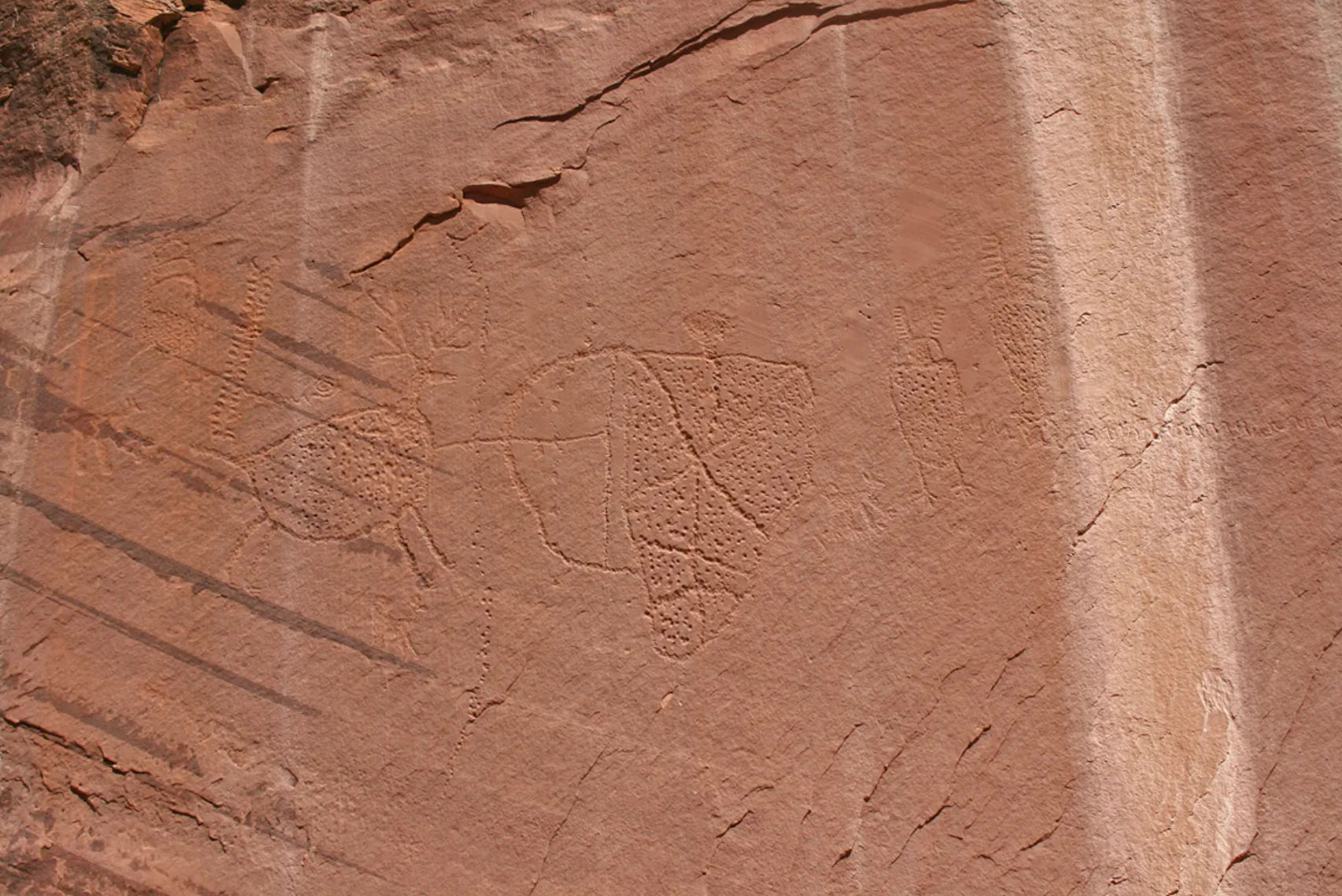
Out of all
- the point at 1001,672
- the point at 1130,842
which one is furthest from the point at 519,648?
the point at 1130,842

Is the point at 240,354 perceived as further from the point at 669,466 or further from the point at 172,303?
the point at 669,466

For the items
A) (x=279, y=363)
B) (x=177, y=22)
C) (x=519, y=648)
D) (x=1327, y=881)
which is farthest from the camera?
(x=177, y=22)

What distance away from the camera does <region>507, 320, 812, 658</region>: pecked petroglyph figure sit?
8.38ft

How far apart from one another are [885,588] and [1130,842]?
737mm

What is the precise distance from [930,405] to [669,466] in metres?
0.62

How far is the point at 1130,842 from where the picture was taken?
2.41m

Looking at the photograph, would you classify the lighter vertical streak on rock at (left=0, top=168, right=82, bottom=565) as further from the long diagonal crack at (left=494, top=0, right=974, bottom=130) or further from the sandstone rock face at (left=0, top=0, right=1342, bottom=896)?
the long diagonal crack at (left=494, top=0, right=974, bottom=130)

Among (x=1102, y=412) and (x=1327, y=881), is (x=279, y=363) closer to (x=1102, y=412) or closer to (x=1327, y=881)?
(x=1102, y=412)

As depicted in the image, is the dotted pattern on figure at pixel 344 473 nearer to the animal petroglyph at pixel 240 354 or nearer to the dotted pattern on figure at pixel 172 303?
the animal petroglyph at pixel 240 354

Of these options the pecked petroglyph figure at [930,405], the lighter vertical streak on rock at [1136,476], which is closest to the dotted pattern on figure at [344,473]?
the pecked petroglyph figure at [930,405]

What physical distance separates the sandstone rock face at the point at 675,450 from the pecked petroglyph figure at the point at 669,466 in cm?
1

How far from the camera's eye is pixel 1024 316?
262 cm

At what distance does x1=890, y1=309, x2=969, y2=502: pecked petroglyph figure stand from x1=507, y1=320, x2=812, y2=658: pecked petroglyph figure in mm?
222

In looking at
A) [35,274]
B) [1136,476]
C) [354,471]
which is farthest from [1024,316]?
[35,274]
